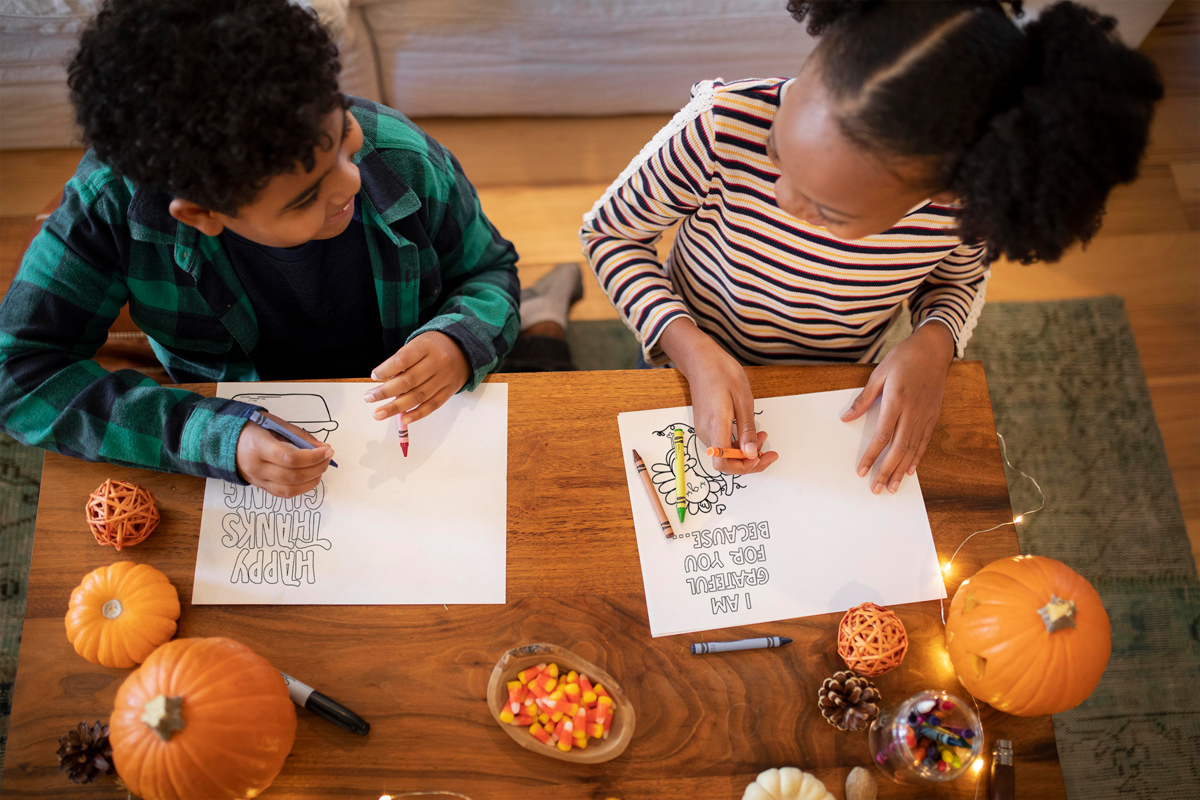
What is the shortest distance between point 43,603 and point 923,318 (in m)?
0.98

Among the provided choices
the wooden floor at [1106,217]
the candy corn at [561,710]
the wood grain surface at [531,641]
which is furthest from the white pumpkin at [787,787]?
the wooden floor at [1106,217]

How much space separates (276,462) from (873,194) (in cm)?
59

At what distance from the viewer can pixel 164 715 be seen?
557mm

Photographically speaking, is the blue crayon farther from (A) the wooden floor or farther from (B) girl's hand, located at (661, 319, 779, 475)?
(A) the wooden floor

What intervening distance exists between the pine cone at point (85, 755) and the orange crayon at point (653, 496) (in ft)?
1.70

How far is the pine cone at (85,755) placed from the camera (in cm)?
63

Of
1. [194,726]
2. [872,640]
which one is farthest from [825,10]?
[194,726]

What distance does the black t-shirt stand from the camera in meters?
0.83

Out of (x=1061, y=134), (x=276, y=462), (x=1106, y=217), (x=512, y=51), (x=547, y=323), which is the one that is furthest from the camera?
(x=1106, y=217)

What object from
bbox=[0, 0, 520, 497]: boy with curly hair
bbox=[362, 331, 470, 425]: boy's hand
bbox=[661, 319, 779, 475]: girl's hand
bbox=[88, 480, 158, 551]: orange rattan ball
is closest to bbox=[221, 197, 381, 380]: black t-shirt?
bbox=[0, 0, 520, 497]: boy with curly hair

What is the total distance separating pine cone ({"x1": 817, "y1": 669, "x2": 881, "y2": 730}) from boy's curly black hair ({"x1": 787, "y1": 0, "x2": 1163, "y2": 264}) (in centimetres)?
39

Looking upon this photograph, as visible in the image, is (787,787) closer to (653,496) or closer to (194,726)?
(653,496)

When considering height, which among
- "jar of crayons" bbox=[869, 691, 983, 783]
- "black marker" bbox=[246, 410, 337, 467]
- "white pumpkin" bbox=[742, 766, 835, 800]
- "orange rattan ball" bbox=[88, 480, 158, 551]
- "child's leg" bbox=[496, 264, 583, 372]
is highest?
"child's leg" bbox=[496, 264, 583, 372]

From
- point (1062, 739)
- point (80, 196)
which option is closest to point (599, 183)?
point (80, 196)
